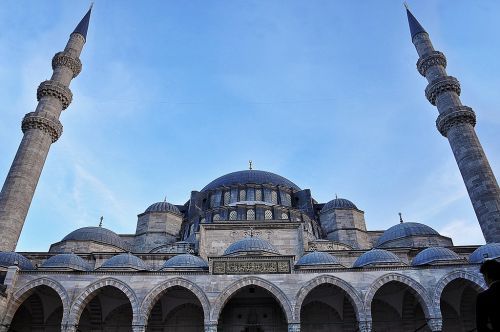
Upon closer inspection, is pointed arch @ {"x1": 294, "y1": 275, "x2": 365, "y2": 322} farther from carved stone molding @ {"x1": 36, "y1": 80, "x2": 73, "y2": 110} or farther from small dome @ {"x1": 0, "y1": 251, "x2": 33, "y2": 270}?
carved stone molding @ {"x1": 36, "y1": 80, "x2": 73, "y2": 110}

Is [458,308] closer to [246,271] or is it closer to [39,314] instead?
[246,271]

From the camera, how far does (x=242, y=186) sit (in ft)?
76.4

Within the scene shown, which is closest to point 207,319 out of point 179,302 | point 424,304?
point 179,302

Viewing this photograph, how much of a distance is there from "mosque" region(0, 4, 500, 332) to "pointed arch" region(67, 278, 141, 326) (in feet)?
0.12

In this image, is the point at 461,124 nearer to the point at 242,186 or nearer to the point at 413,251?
the point at 413,251

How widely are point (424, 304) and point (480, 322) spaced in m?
11.0

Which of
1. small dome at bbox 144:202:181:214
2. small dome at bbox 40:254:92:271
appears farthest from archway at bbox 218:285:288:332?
small dome at bbox 144:202:181:214

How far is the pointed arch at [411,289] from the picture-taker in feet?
41.1

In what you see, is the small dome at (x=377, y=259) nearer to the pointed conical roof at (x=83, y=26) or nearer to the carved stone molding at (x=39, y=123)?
the carved stone molding at (x=39, y=123)

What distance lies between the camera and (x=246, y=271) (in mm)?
13359

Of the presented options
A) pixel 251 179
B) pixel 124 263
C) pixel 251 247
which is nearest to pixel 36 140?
pixel 124 263

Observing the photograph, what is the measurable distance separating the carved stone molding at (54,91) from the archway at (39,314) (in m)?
10.7

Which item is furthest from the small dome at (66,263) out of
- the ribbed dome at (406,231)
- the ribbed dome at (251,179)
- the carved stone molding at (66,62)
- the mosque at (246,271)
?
the ribbed dome at (406,231)

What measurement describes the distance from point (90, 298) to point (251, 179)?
12.8m
